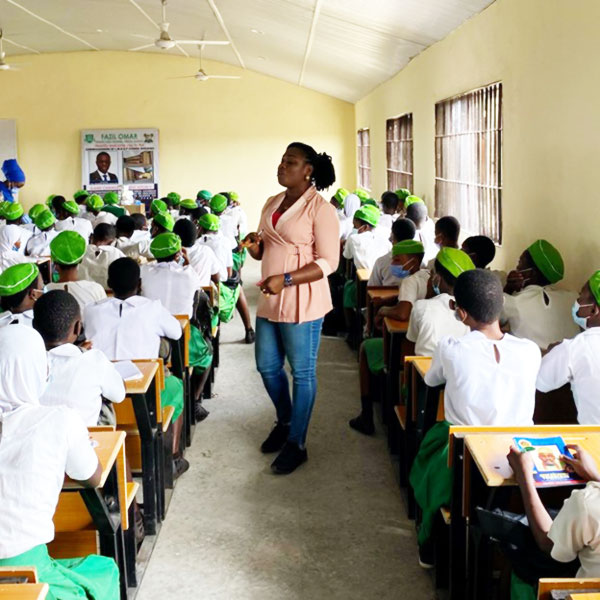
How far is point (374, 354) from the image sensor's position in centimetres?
439

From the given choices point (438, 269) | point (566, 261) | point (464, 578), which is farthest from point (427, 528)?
point (566, 261)

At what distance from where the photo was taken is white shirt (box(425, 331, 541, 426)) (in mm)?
2566

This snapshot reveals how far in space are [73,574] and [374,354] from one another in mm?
2619

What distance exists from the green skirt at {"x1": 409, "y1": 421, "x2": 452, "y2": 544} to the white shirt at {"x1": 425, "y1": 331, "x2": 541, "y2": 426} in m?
0.13

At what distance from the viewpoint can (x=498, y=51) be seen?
17.6ft

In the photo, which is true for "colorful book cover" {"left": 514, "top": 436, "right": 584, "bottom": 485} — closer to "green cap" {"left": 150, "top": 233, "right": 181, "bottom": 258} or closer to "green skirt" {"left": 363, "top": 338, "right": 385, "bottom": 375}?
"green skirt" {"left": 363, "top": 338, "right": 385, "bottom": 375}

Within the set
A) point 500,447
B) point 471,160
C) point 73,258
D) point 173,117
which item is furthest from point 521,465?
point 173,117

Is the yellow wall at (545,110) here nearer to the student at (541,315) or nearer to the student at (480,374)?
the student at (541,315)

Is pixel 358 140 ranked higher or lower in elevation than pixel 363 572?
higher

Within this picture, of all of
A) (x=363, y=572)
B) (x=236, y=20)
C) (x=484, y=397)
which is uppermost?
(x=236, y=20)

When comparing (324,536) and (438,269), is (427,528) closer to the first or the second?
(324,536)

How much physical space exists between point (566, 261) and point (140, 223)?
4731mm

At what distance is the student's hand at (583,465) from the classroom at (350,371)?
0.04ft

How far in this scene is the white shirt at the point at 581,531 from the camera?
1.70m
